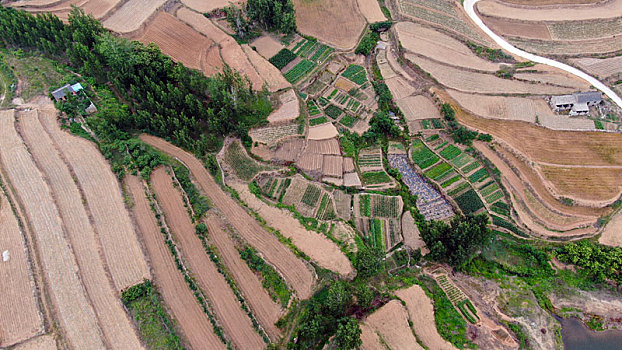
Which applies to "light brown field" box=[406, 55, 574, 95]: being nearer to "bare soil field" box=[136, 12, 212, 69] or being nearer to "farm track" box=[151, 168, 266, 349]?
"bare soil field" box=[136, 12, 212, 69]

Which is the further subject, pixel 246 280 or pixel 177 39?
pixel 177 39

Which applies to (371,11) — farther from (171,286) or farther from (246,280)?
(171,286)

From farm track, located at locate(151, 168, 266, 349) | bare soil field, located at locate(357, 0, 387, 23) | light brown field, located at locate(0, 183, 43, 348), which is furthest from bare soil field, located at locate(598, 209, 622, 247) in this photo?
light brown field, located at locate(0, 183, 43, 348)

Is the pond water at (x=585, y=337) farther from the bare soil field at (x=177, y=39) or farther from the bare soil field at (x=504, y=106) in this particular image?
the bare soil field at (x=177, y=39)

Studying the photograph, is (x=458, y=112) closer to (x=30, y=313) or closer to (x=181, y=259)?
(x=181, y=259)

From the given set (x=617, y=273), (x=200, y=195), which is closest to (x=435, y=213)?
(x=617, y=273)

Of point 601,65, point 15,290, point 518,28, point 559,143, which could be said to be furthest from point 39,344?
point 601,65
